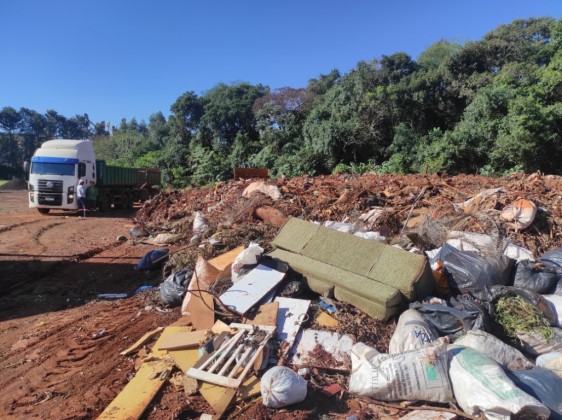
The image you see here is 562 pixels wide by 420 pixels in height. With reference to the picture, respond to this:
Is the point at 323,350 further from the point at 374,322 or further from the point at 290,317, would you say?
the point at 374,322

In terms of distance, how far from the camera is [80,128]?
224 feet

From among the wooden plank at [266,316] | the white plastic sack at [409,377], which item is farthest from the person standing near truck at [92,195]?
the white plastic sack at [409,377]

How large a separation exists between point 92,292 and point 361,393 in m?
4.31

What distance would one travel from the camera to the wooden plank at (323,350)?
2.96 m

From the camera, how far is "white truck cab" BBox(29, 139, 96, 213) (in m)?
13.4

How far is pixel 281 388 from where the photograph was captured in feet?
8.30

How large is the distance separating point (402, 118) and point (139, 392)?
67.6 feet

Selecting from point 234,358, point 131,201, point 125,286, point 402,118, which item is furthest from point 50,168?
point 402,118

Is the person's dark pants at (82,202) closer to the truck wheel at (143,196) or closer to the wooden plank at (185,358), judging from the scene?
the truck wheel at (143,196)

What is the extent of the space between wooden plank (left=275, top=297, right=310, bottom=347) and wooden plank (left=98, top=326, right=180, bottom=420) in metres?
0.93

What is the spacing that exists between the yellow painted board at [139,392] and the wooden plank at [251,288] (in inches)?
27.9

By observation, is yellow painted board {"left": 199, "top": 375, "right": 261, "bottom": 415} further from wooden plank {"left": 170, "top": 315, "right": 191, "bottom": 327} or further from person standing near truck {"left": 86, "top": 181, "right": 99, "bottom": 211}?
person standing near truck {"left": 86, "top": 181, "right": 99, "bottom": 211}

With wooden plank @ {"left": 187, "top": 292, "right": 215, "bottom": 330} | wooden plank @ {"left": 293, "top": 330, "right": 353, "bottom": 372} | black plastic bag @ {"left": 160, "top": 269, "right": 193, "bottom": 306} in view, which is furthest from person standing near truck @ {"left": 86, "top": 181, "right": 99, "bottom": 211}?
wooden plank @ {"left": 293, "top": 330, "right": 353, "bottom": 372}

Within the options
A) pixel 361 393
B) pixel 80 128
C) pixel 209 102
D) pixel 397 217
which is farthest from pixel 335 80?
pixel 80 128
